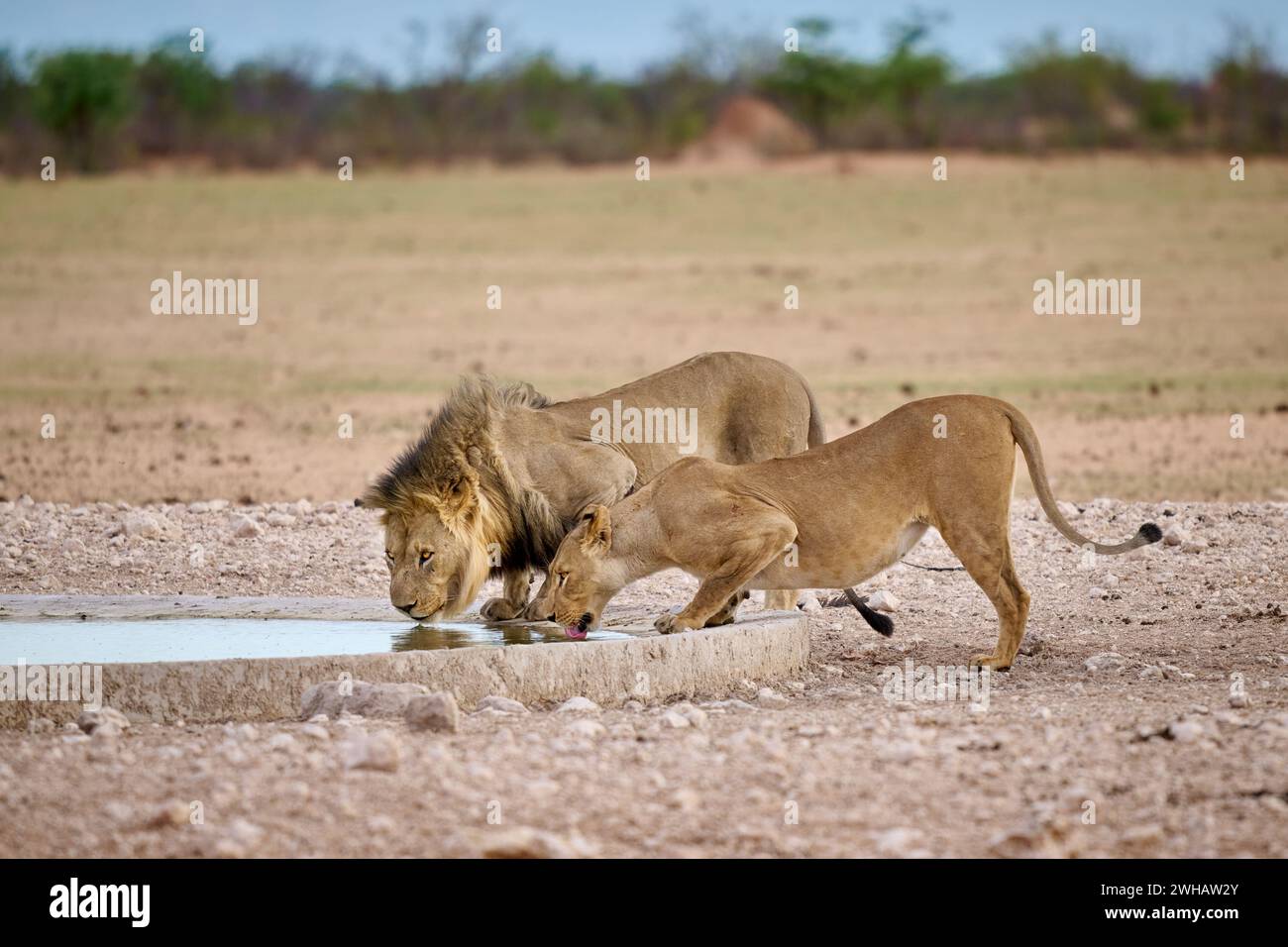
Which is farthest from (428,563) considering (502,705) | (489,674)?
(502,705)

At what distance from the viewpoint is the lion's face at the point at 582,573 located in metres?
8.98

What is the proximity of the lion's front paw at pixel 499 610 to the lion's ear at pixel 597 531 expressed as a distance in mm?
1045

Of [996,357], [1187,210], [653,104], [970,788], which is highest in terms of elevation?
[653,104]

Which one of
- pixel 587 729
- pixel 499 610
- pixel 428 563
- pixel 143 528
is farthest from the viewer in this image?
pixel 143 528

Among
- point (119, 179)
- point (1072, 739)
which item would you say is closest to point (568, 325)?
point (119, 179)

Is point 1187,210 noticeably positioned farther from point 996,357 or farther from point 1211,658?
point 1211,658

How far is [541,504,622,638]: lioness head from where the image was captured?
8.98 metres

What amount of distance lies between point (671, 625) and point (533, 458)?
130 centimetres

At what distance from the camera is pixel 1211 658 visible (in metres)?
9.46

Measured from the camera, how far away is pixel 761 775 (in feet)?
22.0

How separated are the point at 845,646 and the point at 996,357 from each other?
1368 cm

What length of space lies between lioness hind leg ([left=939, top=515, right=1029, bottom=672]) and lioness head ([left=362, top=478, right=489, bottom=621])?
7.44 ft

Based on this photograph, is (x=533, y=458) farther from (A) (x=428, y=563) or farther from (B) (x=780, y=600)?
(B) (x=780, y=600)

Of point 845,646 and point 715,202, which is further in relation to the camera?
point 715,202
